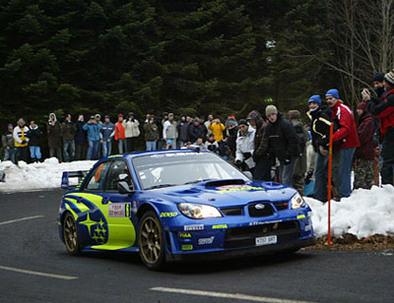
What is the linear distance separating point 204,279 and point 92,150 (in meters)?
26.2

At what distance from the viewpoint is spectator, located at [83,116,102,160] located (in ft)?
111

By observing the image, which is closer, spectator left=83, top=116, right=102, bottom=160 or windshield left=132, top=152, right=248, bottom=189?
windshield left=132, top=152, right=248, bottom=189

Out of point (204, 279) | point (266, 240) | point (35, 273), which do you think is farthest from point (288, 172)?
point (204, 279)

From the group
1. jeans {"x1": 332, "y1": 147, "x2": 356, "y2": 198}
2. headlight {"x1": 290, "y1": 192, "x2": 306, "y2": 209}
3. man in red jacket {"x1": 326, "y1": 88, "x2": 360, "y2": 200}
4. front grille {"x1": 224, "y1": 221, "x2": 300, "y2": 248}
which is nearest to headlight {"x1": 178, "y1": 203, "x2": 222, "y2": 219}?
front grille {"x1": 224, "y1": 221, "x2": 300, "y2": 248}

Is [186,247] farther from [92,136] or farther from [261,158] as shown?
[92,136]

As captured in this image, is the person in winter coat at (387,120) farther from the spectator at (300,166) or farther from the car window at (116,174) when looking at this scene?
the car window at (116,174)

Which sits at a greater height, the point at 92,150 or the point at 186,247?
the point at 92,150

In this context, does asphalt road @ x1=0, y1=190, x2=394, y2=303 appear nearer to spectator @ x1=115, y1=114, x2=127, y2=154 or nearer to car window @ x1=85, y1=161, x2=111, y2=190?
car window @ x1=85, y1=161, x2=111, y2=190

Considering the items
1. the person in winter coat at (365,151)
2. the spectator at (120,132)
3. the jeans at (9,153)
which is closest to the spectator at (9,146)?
the jeans at (9,153)

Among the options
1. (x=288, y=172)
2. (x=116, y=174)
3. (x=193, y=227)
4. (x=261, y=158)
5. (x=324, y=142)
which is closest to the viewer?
(x=193, y=227)

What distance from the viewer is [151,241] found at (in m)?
9.15

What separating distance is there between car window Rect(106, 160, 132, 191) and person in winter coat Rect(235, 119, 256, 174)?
6475 mm

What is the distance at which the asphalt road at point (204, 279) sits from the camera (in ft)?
23.6

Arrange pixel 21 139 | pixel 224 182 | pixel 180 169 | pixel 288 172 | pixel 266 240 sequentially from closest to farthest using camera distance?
pixel 266 240 < pixel 224 182 < pixel 180 169 < pixel 288 172 < pixel 21 139
